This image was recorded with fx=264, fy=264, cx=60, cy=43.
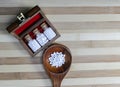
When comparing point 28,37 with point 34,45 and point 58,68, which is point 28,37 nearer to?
point 34,45

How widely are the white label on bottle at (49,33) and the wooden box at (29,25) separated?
10mm

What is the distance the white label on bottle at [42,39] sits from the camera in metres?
1.16

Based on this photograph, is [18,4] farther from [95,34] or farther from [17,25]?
[95,34]

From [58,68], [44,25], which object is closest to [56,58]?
[58,68]

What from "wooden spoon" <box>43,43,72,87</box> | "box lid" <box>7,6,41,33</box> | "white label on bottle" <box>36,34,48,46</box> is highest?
"box lid" <box>7,6,41,33</box>

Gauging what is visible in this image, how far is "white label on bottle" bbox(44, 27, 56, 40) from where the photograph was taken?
1.16 m

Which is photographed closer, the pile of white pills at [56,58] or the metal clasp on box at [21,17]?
the metal clasp on box at [21,17]

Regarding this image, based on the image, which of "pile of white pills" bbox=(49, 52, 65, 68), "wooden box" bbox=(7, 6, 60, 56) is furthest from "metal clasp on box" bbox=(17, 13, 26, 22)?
"pile of white pills" bbox=(49, 52, 65, 68)

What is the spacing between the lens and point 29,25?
114 cm

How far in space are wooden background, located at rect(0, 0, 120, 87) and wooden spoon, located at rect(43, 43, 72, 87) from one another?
0.11 feet

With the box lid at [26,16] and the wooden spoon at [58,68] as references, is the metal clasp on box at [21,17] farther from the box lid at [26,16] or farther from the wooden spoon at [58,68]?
the wooden spoon at [58,68]

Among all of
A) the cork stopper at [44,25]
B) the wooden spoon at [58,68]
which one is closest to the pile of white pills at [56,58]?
the wooden spoon at [58,68]

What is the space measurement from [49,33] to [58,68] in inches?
6.8

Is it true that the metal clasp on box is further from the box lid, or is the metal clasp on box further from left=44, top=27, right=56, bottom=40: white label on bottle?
left=44, top=27, right=56, bottom=40: white label on bottle
